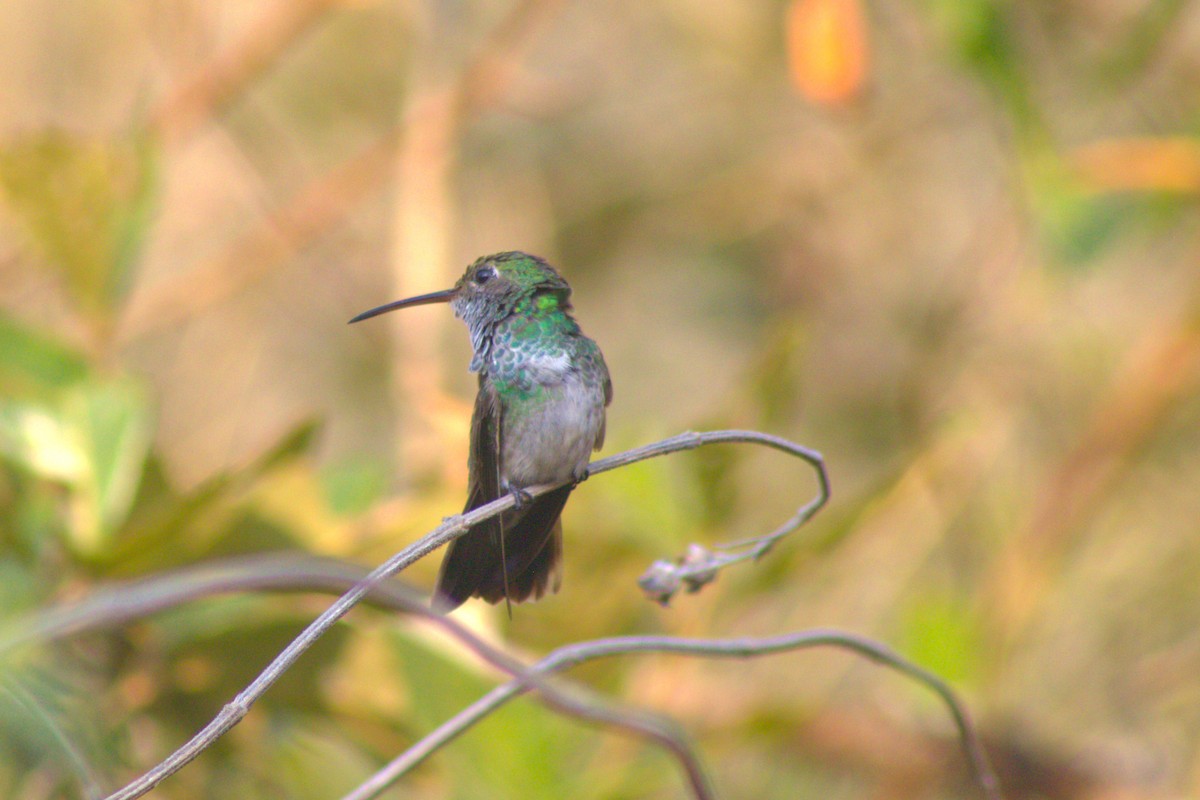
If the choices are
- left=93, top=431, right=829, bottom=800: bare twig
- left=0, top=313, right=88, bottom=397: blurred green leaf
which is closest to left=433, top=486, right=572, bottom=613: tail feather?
left=93, top=431, right=829, bottom=800: bare twig

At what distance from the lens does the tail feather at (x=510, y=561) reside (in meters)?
1.35

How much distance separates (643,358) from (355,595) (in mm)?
3239

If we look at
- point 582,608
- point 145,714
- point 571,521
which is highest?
point 571,521

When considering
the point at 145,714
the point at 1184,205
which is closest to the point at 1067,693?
the point at 1184,205

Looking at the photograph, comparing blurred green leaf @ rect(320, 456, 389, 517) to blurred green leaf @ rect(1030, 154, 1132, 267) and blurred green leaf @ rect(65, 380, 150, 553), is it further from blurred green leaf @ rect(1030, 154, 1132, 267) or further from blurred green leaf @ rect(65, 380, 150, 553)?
blurred green leaf @ rect(1030, 154, 1132, 267)

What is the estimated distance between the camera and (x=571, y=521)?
2.02 meters

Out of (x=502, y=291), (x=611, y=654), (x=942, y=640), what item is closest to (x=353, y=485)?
(x=502, y=291)

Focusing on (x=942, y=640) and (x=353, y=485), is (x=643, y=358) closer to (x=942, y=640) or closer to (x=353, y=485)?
(x=942, y=640)

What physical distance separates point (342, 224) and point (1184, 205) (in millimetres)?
2562

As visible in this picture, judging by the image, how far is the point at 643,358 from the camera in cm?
414

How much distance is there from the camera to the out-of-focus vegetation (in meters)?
1.89

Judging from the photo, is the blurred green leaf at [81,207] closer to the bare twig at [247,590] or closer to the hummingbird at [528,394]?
the hummingbird at [528,394]

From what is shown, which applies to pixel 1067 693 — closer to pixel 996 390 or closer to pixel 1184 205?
pixel 996 390

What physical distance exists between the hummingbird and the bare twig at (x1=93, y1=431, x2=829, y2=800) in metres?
0.29
